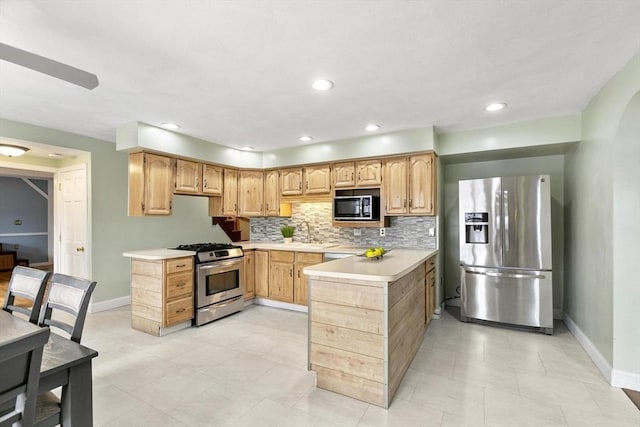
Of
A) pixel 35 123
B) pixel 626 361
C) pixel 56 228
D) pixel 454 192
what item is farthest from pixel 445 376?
pixel 56 228

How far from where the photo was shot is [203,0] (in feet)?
5.00

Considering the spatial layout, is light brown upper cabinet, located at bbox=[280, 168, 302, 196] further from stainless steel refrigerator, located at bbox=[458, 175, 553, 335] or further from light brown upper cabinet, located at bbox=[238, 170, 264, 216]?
stainless steel refrigerator, located at bbox=[458, 175, 553, 335]

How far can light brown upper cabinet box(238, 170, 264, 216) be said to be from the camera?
5.07 meters

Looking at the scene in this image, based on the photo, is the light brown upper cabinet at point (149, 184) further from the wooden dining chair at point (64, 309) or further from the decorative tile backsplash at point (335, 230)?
the wooden dining chair at point (64, 309)

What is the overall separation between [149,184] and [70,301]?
2325 mm

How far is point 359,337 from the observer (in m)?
2.22

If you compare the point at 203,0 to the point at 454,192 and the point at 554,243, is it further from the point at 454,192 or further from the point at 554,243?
the point at 554,243

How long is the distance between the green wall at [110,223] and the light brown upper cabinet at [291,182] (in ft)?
6.40

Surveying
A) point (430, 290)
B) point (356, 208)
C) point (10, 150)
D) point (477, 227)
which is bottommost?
point (430, 290)

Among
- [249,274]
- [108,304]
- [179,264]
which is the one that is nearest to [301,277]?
[249,274]

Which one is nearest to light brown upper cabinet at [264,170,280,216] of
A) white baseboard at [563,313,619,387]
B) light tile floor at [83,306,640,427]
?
light tile floor at [83,306,640,427]

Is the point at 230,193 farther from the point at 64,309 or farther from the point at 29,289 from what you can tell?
the point at 64,309

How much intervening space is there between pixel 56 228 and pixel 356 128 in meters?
4.89

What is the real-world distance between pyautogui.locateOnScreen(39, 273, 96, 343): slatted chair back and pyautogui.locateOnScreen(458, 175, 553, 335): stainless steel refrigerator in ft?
12.4
